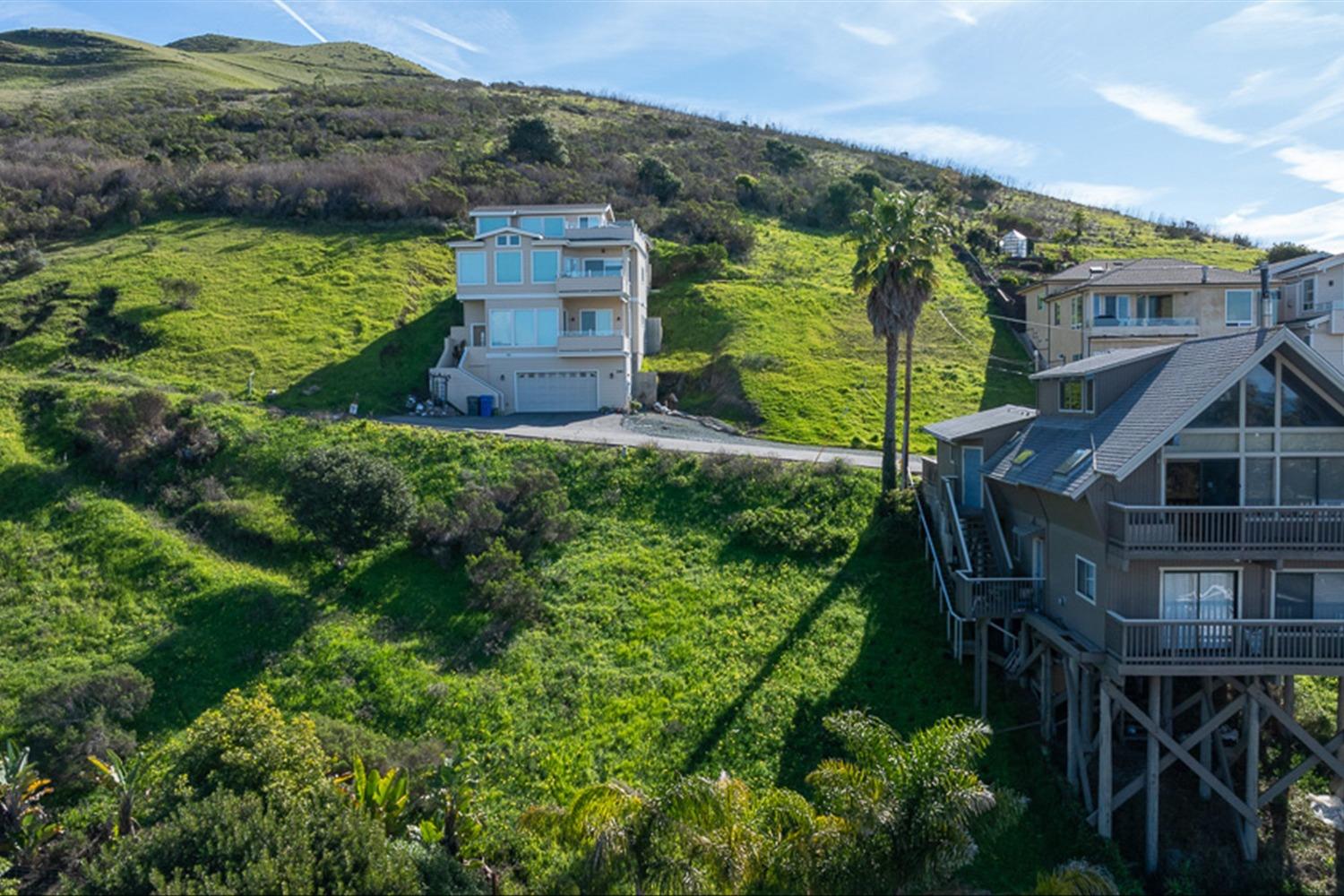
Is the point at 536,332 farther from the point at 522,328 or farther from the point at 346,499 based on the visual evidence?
the point at 346,499

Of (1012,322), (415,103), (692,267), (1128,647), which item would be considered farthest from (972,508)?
(415,103)

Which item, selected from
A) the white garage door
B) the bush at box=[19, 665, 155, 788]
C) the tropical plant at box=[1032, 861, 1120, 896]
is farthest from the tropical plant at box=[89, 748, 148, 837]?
the white garage door

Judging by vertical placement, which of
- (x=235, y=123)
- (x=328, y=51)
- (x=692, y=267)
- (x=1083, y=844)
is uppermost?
(x=328, y=51)

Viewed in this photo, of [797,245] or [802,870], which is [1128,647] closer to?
[802,870]

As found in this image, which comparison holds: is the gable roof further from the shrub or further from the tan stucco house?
the tan stucco house

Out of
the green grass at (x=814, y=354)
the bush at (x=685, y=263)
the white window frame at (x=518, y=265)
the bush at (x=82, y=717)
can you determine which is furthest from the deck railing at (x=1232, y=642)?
the bush at (x=685, y=263)

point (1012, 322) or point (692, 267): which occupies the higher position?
point (692, 267)

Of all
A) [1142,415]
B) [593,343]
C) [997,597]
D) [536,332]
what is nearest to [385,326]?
[536,332]
